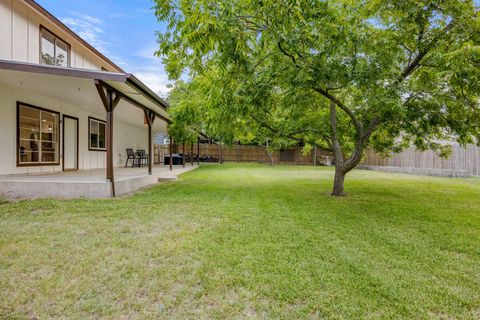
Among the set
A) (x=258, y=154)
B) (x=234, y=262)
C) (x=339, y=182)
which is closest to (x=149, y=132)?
A: (x=339, y=182)

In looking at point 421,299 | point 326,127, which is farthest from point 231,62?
point 326,127

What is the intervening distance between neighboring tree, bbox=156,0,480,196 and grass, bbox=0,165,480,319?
2086 mm

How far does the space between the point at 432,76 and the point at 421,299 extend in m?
5.51

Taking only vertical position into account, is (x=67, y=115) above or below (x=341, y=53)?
below

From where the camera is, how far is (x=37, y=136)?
27.0 feet

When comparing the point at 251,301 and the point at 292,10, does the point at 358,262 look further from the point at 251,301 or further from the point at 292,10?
the point at 292,10

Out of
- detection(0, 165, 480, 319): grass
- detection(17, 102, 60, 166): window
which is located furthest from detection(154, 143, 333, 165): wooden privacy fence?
detection(0, 165, 480, 319): grass

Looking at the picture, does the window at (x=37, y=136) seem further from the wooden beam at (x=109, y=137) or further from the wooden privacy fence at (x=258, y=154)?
the wooden privacy fence at (x=258, y=154)

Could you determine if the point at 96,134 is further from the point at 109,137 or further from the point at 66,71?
the point at 66,71

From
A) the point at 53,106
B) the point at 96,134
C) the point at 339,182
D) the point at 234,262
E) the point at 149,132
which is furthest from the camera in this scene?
the point at 96,134

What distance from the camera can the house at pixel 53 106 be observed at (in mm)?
6379

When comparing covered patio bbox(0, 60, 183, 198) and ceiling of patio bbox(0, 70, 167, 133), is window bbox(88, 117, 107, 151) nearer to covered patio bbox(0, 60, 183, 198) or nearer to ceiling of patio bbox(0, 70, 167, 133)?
covered patio bbox(0, 60, 183, 198)

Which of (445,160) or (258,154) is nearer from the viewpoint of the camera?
(445,160)

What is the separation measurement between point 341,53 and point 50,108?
820 centimetres
